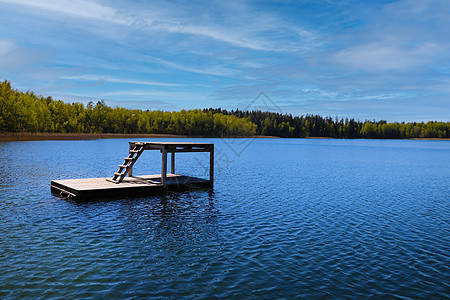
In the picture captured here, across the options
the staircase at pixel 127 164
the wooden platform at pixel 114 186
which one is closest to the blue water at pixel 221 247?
the wooden platform at pixel 114 186

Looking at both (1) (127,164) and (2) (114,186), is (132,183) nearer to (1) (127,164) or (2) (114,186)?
(1) (127,164)

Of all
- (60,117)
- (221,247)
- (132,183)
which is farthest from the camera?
(60,117)

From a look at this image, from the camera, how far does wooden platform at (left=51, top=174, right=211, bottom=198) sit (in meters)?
20.0

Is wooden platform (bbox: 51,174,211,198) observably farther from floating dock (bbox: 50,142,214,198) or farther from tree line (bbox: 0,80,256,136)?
tree line (bbox: 0,80,256,136)

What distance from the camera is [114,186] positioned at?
21219 millimetres

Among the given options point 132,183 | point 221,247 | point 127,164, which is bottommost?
point 221,247

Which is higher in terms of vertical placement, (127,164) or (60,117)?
(60,117)

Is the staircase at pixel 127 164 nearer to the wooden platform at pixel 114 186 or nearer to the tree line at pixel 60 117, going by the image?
the wooden platform at pixel 114 186

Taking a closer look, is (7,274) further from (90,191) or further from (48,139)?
(48,139)

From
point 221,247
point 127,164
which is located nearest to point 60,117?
point 127,164

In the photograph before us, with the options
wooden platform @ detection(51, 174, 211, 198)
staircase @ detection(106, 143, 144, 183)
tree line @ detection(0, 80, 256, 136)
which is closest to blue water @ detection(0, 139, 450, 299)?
wooden platform @ detection(51, 174, 211, 198)

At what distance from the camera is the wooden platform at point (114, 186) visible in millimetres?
20047

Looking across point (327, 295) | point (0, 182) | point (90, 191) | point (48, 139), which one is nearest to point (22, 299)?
point (327, 295)

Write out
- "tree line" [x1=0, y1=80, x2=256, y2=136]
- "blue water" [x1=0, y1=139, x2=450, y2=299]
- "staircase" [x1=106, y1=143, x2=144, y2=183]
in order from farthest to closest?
1. "tree line" [x1=0, y1=80, x2=256, y2=136]
2. "staircase" [x1=106, y1=143, x2=144, y2=183]
3. "blue water" [x1=0, y1=139, x2=450, y2=299]
